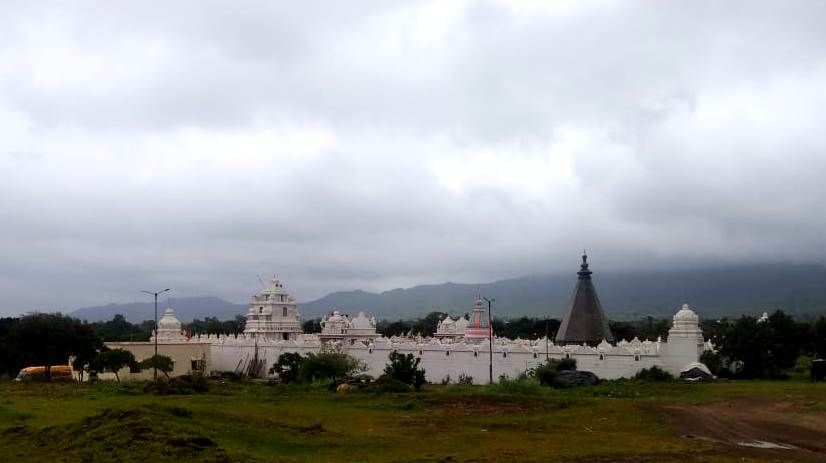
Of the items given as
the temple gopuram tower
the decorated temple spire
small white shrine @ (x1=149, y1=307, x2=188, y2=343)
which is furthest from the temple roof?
small white shrine @ (x1=149, y1=307, x2=188, y2=343)

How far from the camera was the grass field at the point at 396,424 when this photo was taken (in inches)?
762

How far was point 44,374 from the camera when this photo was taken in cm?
5831

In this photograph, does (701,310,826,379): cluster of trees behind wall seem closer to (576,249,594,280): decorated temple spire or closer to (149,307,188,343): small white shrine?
(576,249,594,280): decorated temple spire

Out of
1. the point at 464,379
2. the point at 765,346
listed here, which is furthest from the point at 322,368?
the point at 765,346

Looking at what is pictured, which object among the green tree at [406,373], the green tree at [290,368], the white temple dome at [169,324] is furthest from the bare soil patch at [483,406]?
the white temple dome at [169,324]

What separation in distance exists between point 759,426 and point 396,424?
11038 mm

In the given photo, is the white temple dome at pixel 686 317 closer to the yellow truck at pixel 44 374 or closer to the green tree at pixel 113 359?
the green tree at pixel 113 359

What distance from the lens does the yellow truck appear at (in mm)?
56875

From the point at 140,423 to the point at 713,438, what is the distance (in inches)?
594

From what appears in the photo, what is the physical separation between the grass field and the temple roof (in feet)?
38.9

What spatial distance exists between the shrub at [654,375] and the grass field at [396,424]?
3.83 meters

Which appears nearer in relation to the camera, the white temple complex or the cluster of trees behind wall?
the cluster of trees behind wall

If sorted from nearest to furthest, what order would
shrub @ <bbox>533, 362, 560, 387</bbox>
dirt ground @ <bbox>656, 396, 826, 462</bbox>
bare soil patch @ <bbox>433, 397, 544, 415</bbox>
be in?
dirt ground @ <bbox>656, 396, 826, 462</bbox> → bare soil patch @ <bbox>433, 397, 544, 415</bbox> → shrub @ <bbox>533, 362, 560, 387</bbox>

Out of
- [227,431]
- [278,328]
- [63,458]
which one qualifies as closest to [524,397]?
[227,431]
